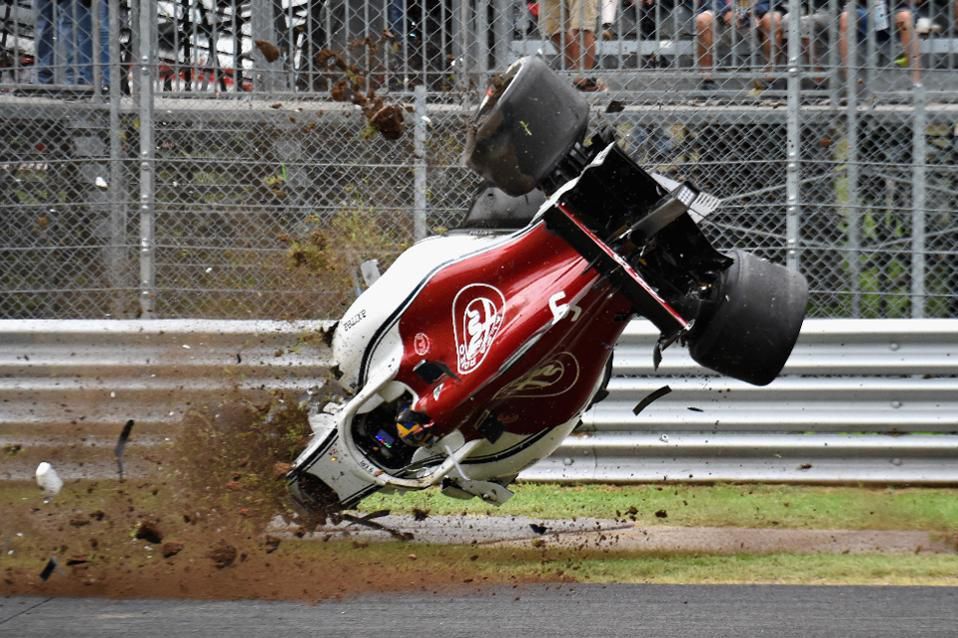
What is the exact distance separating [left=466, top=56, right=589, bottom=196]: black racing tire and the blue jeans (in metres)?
3.53

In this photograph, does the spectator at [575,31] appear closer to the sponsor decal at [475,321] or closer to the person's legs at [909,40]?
the person's legs at [909,40]

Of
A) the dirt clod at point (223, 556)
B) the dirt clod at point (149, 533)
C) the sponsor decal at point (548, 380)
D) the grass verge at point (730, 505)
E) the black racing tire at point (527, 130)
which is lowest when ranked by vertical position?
the grass verge at point (730, 505)

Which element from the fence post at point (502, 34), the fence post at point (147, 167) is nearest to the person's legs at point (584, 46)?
the fence post at point (502, 34)

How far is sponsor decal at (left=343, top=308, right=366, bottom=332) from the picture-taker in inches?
210

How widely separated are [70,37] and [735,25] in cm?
357

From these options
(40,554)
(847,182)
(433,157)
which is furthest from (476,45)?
(40,554)

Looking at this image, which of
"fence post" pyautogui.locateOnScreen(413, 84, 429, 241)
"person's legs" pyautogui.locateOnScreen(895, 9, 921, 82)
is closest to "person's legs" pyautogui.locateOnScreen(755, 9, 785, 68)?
"person's legs" pyautogui.locateOnScreen(895, 9, 921, 82)

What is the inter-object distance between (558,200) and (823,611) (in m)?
1.83

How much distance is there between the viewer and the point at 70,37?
771 cm

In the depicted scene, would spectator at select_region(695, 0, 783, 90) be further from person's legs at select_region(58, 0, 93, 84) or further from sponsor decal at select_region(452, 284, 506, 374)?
person's legs at select_region(58, 0, 93, 84)

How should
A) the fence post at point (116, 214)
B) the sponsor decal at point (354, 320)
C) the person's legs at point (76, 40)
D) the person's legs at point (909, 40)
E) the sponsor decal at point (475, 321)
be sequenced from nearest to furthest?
the sponsor decal at point (475, 321), the sponsor decal at point (354, 320), the person's legs at point (909, 40), the person's legs at point (76, 40), the fence post at point (116, 214)

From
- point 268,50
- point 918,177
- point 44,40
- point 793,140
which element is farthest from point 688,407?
point 44,40

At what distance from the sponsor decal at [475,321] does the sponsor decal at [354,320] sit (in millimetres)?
412

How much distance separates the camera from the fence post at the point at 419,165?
7605 millimetres
